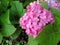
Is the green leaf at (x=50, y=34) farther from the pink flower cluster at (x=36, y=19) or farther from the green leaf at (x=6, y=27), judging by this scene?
the green leaf at (x=6, y=27)

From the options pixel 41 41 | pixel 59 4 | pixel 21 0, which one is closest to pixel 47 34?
pixel 41 41

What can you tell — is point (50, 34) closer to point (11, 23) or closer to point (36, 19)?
point (36, 19)

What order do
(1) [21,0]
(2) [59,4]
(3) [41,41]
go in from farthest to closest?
(1) [21,0], (2) [59,4], (3) [41,41]

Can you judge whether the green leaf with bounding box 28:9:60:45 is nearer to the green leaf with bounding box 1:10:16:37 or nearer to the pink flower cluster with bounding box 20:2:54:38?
the pink flower cluster with bounding box 20:2:54:38

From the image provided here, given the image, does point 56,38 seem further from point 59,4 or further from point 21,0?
point 21,0

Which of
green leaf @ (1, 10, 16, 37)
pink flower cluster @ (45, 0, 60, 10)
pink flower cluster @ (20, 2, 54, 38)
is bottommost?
green leaf @ (1, 10, 16, 37)

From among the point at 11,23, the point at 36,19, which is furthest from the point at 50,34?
the point at 11,23

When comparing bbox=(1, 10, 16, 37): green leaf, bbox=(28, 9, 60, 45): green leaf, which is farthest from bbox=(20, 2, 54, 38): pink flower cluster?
bbox=(1, 10, 16, 37): green leaf
